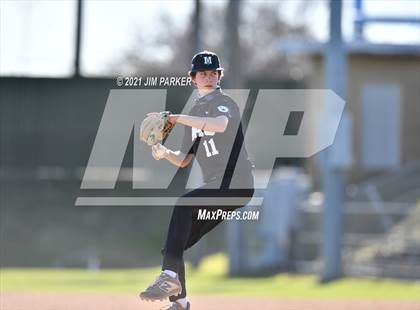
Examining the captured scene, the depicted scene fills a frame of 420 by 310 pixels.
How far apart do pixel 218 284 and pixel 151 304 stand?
5524mm

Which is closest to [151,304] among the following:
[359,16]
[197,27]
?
[359,16]

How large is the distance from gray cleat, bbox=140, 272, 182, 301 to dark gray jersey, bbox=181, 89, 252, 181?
2.98 ft

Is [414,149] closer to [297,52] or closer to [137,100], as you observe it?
[297,52]

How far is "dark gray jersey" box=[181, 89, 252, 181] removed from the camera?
7.89 m

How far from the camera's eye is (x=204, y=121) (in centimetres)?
765

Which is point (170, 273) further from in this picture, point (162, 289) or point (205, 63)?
point (205, 63)

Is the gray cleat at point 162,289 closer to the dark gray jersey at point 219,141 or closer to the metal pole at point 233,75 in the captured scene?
the dark gray jersey at point 219,141

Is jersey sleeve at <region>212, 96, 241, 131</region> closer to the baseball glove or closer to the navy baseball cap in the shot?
the navy baseball cap

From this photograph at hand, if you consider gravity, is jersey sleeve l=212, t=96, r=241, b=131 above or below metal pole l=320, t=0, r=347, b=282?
below

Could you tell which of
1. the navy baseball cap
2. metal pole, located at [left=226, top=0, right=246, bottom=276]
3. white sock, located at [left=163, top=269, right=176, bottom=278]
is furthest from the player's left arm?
metal pole, located at [left=226, top=0, right=246, bottom=276]

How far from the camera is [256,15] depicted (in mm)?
48688

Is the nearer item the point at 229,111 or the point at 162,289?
the point at 162,289

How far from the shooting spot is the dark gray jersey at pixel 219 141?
7.89 metres

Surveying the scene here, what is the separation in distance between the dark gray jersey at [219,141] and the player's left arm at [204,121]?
0.12 metres
